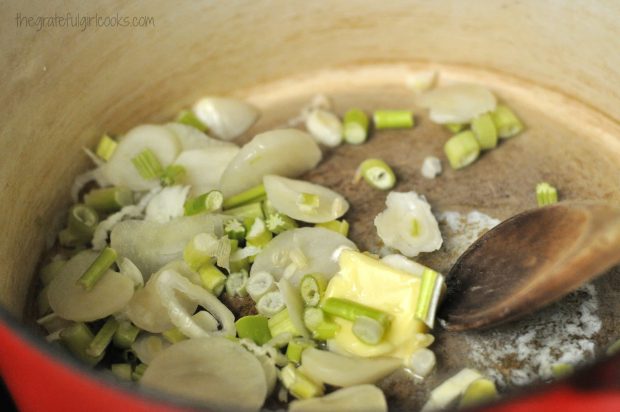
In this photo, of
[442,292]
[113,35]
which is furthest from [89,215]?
[442,292]

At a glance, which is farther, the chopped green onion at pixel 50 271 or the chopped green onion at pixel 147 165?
the chopped green onion at pixel 147 165

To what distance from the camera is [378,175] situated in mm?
1756

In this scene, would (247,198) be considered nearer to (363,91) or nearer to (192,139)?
(192,139)

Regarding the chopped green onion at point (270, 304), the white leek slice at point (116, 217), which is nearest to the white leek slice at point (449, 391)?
the chopped green onion at point (270, 304)

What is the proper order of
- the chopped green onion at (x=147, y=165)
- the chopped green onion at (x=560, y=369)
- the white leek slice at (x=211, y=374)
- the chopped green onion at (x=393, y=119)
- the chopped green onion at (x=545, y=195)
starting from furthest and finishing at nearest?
the chopped green onion at (x=393, y=119) < the chopped green onion at (x=147, y=165) < the chopped green onion at (x=545, y=195) < the chopped green onion at (x=560, y=369) < the white leek slice at (x=211, y=374)

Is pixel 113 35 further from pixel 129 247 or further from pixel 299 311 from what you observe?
pixel 299 311

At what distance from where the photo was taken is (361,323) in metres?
1.37

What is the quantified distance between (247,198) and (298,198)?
13cm

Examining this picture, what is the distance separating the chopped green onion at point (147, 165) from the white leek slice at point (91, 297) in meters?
0.33

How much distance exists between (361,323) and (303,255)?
22 cm

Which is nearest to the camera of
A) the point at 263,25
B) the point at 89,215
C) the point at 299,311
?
the point at 299,311

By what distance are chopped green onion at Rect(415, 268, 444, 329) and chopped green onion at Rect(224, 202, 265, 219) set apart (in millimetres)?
439

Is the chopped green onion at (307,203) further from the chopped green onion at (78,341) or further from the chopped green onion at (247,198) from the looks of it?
the chopped green onion at (78,341)

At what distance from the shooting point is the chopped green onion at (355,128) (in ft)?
6.13
